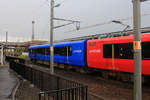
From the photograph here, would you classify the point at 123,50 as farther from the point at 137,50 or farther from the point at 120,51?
the point at 137,50

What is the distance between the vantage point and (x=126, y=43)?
843cm

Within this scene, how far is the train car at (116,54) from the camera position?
752cm

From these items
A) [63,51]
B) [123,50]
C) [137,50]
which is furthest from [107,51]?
[63,51]

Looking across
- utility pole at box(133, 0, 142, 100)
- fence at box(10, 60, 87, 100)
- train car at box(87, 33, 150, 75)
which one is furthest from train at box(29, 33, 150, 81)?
fence at box(10, 60, 87, 100)

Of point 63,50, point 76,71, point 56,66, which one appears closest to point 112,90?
point 76,71

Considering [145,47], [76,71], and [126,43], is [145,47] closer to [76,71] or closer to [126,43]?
[126,43]

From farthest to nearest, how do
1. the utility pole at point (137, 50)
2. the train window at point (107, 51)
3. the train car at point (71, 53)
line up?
the train car at point (71, 53), the train window at point (107, 51), the utility pole at point (137, 50)

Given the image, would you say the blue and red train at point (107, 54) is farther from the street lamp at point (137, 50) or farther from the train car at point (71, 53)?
the street lamp at point (137, 50)

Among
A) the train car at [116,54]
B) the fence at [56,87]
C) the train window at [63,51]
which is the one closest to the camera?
the fence at [56,87]

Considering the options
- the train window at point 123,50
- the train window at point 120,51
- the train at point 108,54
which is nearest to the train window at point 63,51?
the train at point 108,54

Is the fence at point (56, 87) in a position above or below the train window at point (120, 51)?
below

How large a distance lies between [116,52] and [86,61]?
3122 mm

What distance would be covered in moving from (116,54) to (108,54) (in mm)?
598

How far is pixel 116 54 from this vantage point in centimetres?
894
